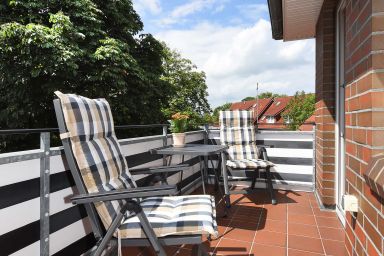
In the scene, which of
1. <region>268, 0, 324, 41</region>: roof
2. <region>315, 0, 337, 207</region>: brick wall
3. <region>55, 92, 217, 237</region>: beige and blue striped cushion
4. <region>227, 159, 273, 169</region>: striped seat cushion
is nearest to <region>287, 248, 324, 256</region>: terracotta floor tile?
<region>55, 92, 217, 237</region>: beige and blue striped cushion

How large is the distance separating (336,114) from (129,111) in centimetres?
957

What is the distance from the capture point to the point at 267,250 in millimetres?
2230

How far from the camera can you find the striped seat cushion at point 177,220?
146cm

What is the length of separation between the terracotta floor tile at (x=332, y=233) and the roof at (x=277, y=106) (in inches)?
1574

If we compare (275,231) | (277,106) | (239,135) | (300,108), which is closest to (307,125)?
(239,135)

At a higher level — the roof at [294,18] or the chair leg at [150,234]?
the roof at [294,18]

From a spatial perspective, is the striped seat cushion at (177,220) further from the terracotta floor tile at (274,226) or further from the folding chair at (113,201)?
the terracotta floor tile at (274,226)

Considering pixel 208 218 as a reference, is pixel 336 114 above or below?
above

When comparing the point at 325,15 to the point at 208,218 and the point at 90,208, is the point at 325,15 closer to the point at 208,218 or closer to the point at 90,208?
the point at 208,218

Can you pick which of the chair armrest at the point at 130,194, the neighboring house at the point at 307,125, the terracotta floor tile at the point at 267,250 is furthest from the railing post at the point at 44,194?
the neighboring house at the point at 307,125

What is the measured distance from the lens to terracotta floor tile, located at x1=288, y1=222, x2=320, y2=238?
2.54m

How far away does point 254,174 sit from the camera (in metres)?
3.90

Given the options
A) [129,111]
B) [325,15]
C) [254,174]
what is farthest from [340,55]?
[129,111]

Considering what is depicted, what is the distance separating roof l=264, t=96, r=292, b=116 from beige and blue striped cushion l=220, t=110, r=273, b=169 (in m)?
38.8
